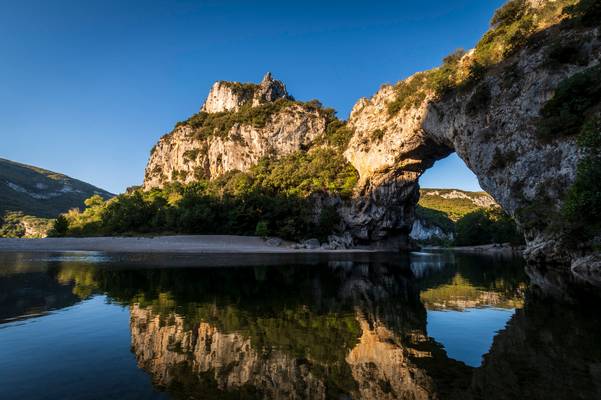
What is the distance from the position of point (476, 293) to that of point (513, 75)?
2930 cm

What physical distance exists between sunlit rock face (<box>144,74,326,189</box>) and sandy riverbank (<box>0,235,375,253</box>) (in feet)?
123

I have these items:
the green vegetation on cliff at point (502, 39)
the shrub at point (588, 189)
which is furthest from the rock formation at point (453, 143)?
the shrub at point (588, 189)

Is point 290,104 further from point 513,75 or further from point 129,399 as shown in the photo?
point 129,399

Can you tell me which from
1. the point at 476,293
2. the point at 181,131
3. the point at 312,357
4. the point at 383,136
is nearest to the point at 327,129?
the point at 383,136

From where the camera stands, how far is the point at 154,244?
165 ft

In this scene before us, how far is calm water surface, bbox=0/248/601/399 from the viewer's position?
5152mm

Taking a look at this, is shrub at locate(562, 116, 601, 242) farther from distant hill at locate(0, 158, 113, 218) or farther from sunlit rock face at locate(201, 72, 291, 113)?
distant hill at locate(0, 158, 113, 218)

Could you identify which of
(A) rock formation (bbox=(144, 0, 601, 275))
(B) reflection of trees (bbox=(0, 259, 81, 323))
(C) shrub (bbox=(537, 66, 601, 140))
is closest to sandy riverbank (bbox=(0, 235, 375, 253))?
(A) rock formation (bbox=(144, 0, 601, 275))

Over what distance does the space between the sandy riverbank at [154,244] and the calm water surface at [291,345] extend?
3490 cm

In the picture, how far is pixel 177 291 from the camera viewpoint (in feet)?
46.1

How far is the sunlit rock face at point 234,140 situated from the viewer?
90.1 metres

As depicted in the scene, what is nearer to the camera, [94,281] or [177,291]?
[177,291]

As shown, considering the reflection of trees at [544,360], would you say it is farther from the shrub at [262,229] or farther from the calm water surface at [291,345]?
the shrub at [262,229]

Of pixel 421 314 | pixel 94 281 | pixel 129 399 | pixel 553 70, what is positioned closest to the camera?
pixel 129 399
